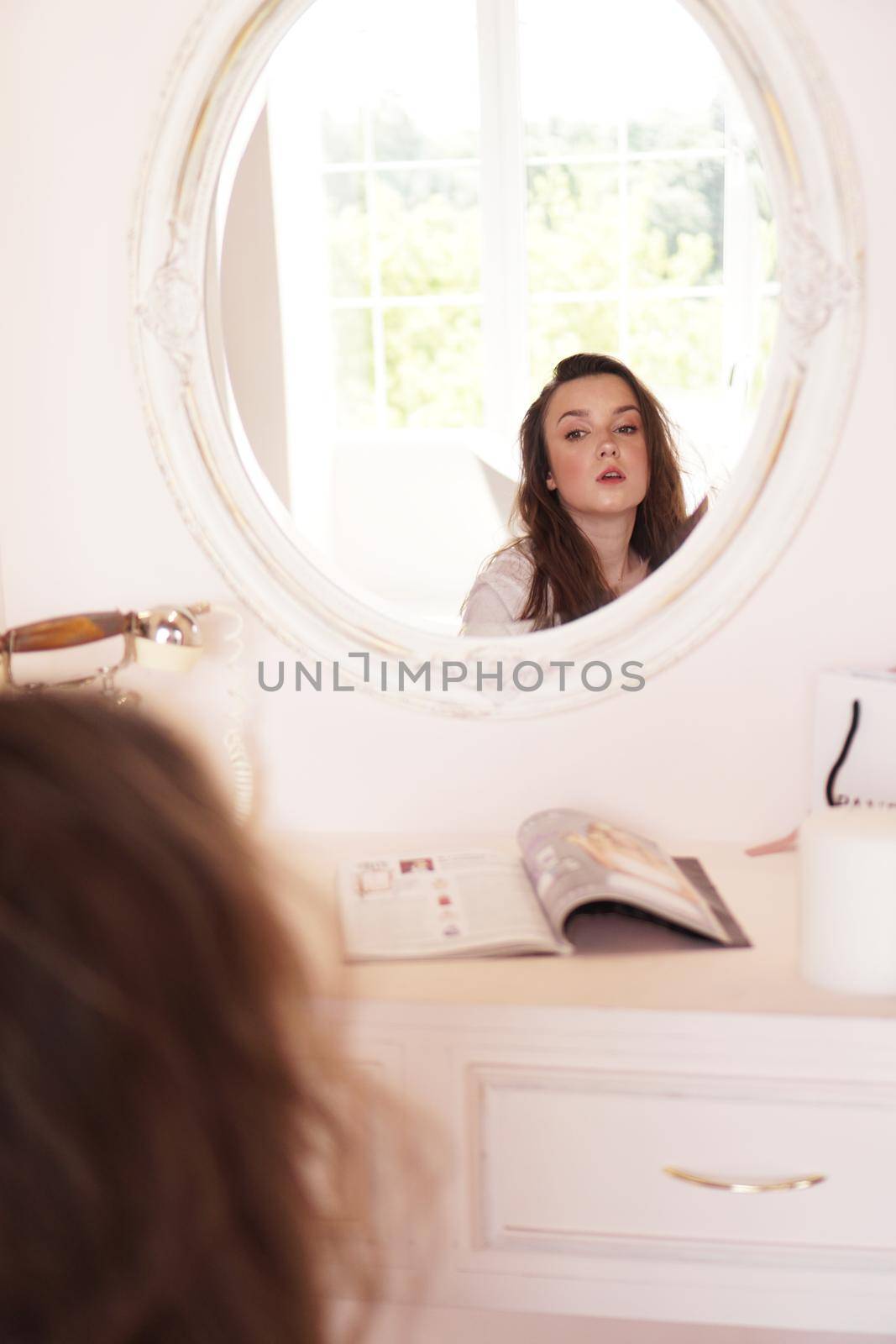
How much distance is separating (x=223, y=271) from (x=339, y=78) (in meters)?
0.31

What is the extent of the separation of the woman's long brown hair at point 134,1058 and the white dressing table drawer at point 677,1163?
51 cm

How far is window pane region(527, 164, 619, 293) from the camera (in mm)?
1460

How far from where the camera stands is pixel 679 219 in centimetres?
145

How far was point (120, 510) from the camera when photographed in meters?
1.30

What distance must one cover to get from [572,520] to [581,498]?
2cm

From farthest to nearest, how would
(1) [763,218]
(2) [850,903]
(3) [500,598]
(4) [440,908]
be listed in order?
(3) [500,598], (1) [763,218], (4) [440,908], (2) [850,903]

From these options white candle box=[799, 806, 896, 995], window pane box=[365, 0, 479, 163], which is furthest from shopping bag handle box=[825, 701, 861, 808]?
window pane box=[365, 0, 479, 163]

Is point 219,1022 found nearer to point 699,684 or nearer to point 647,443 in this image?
point 699,684

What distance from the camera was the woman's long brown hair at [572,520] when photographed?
128cm

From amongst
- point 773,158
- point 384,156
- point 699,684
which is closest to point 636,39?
point 384,156

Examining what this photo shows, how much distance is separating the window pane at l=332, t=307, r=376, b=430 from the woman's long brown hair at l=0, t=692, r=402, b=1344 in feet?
3.25

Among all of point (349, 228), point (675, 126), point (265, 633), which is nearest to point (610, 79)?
point (675, 126)

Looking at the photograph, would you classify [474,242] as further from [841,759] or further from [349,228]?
[841,759]

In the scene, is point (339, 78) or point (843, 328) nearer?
point (843, 328)
